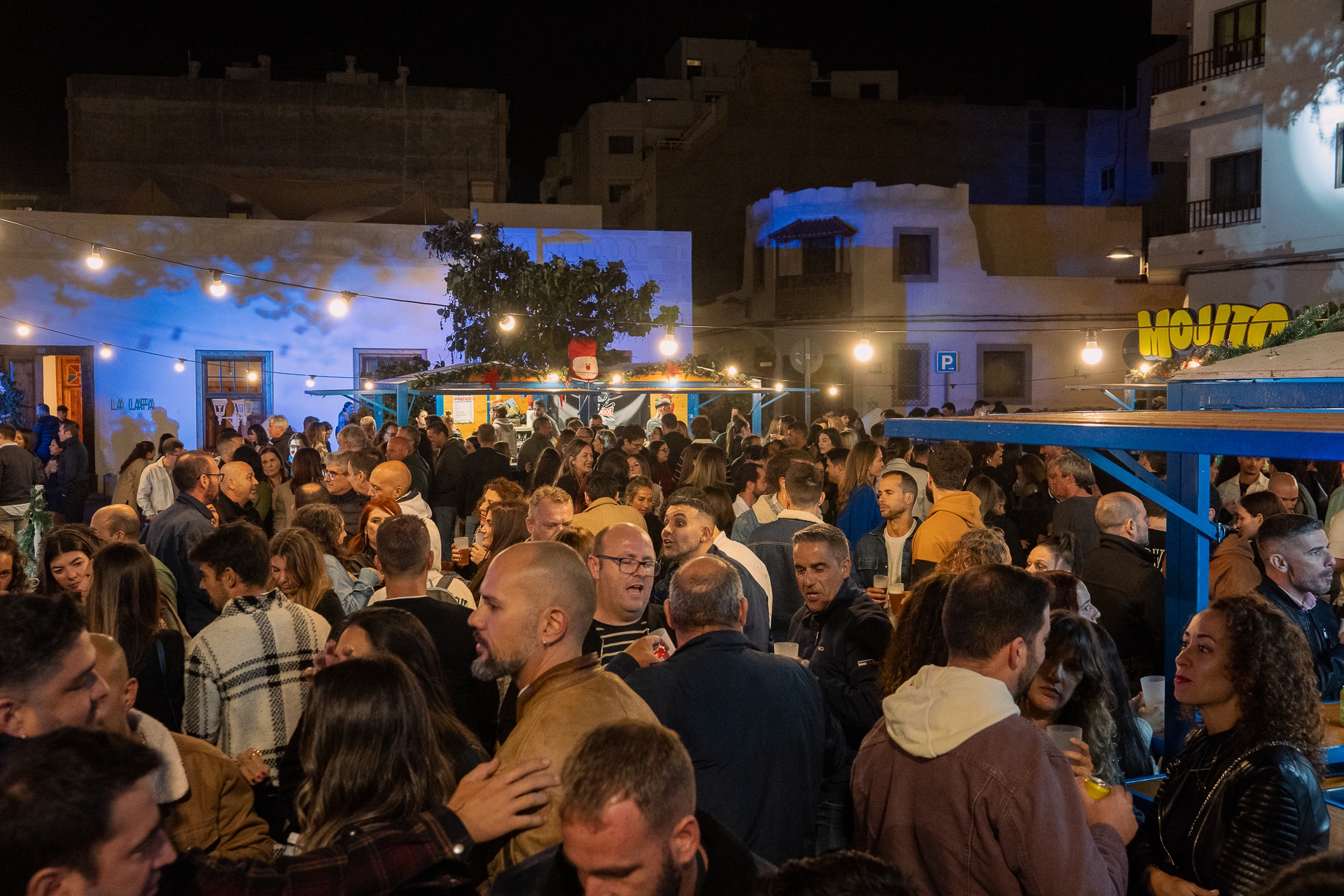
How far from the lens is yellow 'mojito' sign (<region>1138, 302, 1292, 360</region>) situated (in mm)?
19547

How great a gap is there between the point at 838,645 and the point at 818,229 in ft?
80.5

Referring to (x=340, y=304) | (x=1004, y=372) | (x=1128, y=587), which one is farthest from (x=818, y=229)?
(x=1128, y=587)

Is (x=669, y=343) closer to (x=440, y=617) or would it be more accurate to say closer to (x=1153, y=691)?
(x=1153, y=691)

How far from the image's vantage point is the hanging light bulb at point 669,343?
57.0ft

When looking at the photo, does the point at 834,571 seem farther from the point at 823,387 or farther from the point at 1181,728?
the point at 823,387

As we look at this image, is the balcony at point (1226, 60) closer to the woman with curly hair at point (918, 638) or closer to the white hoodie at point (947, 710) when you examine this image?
the woman with curly hair at point (918, 638)

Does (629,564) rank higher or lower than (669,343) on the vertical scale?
lower

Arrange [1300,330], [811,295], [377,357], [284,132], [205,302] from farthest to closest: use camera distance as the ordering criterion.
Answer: [284,132] < [811,295] < [377,357] < [205,302] < [1300,330]

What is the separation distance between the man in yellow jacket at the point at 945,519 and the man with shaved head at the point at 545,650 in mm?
3355

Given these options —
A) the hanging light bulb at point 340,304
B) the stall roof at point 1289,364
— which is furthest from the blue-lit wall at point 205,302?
the stall roof at point 1289,364

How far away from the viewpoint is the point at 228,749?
3.74 m

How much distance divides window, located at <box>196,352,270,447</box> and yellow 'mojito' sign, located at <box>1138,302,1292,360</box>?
1800 centimetres

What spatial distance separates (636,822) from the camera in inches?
73.4

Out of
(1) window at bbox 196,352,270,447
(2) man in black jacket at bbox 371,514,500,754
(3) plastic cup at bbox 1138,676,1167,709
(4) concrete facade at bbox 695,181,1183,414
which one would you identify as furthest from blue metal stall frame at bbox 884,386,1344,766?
(4) concrete facade at bbox 695,181,1183,414
